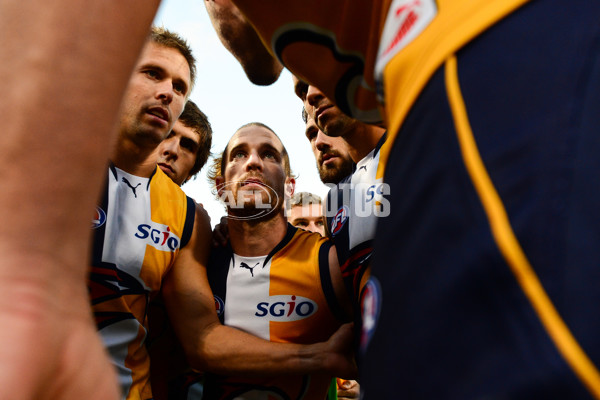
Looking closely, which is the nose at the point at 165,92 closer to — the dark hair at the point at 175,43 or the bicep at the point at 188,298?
the dark hair at the point at 175,43

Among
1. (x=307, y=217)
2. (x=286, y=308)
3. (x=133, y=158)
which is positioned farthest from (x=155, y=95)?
(x=307, y=217)

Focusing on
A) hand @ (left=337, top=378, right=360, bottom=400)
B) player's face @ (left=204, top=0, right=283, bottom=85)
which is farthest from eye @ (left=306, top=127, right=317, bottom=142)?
player's face @ (left=204, top=0, right=283, bottom=85)

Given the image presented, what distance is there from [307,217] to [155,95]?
152 inches

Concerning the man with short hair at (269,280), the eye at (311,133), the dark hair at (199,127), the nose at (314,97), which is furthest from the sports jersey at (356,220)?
the dark hair at (199,127)

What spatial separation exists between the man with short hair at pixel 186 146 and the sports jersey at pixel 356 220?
170 cm

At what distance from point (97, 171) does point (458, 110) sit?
0.86ft

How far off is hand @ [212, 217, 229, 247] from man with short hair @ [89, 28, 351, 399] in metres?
0.08

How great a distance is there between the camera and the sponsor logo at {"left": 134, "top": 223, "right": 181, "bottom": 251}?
7.57ft

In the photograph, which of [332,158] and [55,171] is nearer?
[55,171]

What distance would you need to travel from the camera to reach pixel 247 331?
7.95 ft

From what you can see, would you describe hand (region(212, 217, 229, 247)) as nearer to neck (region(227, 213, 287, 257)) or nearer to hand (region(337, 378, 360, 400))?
neck (region(227, 213, 287, 257))

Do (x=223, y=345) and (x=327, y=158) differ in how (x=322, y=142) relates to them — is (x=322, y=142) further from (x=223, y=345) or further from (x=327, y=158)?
(x=223, y=345)

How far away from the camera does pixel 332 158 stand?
4.01m

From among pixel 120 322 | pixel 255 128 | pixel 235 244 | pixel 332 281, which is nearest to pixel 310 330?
pixel 332 281
